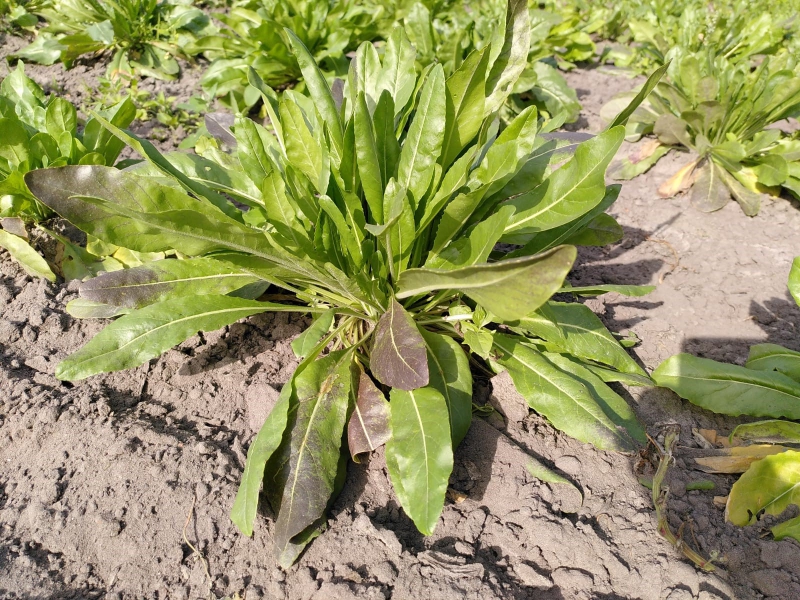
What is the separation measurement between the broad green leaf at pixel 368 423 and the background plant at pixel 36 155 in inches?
61.1

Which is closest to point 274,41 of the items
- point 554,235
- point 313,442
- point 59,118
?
point 59,118

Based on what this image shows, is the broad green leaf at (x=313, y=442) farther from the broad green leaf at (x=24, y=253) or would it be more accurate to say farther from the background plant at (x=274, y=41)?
the background plant at (x=274, y=41)

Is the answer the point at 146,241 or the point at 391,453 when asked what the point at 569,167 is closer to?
the point at 391,453

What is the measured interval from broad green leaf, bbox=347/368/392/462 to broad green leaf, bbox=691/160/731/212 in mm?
2624

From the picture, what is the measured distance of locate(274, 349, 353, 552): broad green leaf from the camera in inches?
70.4

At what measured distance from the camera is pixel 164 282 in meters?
2.21

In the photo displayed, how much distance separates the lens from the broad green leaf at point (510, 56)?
2125 millimetres

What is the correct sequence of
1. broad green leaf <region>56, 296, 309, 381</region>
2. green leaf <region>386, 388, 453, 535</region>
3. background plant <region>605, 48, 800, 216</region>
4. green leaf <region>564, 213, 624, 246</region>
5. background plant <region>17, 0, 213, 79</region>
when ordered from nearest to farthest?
1. green leaf <region>386, 388, 453, 535</region>
2. broad green leaf <region>56, 296, 309, 381</region>
3. green leaf <region>564, 213, 624, 246</region>
4. background plant <region>605, 48, 800, 216</region>
5. background plant <region>17, 0, 213, 79</region>

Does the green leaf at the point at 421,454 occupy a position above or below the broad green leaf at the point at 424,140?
below

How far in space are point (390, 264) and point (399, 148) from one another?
1.64 feet

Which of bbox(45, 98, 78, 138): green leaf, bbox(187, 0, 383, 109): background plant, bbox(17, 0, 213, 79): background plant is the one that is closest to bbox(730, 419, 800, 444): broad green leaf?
bbox(45, 98, 78, 138): green leaf

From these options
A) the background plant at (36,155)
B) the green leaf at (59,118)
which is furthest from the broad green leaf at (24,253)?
the green leaf at (59,118)

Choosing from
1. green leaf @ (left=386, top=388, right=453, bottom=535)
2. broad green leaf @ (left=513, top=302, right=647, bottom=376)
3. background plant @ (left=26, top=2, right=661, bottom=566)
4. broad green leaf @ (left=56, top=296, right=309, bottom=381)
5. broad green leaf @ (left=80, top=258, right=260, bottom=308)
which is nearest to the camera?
green leaf @ (left=386, top=388, right=453, bottom=535)

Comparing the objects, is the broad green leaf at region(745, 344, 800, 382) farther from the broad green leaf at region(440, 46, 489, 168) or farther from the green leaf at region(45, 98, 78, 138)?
the green leaf at region(45, 98, 78, 138)
